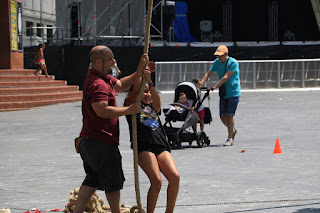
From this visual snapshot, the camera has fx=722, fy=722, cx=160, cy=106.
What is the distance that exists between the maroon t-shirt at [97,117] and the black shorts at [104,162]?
6cm

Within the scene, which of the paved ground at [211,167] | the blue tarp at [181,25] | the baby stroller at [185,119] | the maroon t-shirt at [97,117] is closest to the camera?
the maroon t-shirt at [97,117]

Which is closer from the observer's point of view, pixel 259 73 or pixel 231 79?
pixel 231 79

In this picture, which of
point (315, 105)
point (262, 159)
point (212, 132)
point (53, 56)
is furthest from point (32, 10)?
point (262, 159)

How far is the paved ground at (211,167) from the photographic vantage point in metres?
7.48

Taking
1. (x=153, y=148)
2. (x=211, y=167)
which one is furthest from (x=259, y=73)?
(x=153, y=148)

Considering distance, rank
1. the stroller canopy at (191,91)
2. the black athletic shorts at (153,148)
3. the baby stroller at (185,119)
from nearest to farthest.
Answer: the black athletic shorts at (153,148) < the baby stroller at (185,119) < the stroller canopy at (191,91)

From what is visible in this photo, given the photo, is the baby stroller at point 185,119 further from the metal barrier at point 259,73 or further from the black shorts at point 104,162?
the metal barrier at point 259,73

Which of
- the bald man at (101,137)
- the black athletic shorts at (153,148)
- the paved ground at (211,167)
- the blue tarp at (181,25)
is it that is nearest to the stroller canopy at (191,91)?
the paved ground at (211,167)

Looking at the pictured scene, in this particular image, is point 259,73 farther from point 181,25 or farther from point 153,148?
point 153,148

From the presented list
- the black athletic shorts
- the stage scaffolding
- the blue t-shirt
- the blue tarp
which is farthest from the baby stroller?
the blue tarp

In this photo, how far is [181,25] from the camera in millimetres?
36562

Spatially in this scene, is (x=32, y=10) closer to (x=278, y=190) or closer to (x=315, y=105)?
(x=315, y=105)

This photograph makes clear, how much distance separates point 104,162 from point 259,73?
80.5 ft

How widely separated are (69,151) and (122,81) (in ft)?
18.9
